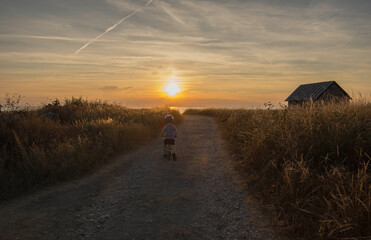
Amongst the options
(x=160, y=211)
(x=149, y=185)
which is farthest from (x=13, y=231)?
(x=149, y=185)

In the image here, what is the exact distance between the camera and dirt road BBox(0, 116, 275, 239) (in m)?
4.14

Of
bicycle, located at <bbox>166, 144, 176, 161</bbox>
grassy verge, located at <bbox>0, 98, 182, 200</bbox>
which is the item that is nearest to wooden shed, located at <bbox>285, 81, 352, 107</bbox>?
bicycle, located at <bbox>166, 144, 176, 161</bbox>

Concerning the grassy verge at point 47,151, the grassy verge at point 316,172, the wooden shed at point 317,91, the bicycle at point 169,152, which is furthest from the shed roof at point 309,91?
the grassy verge at point 47,151

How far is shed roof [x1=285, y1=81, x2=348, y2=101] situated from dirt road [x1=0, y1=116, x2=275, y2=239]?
21.0 metres

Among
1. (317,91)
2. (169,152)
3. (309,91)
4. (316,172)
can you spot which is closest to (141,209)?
(316,172)

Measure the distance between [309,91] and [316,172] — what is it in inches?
1033

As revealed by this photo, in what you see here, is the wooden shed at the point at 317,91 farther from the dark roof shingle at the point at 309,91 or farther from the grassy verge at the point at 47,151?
the grassy verge at the point at 47,151

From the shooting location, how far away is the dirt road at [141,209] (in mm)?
4137

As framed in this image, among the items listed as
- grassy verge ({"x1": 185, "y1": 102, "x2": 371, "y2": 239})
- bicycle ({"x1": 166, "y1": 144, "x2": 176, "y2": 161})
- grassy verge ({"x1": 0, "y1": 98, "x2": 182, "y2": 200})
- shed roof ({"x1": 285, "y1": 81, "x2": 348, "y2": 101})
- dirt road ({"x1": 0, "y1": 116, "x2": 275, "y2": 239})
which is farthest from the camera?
shed roof ({"x1": 285, "y1": 81, "x2": 348, "y2": 101})

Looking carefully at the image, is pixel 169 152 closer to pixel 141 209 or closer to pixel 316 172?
pixel 141 209

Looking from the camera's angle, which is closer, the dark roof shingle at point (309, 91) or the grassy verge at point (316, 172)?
the grassy verge at point (316, 172)

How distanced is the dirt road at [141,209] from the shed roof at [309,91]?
Result: 21012 mm

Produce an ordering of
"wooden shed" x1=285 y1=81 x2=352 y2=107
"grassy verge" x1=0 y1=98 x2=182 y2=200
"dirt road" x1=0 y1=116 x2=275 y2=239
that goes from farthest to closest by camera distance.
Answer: "wooden shed" x1=285 y1=81 x2=352 y2=107 < "grassy verge" x1=0 y1=98 x2=182 y2=200 < "dirt road" x1=0 y1=116 x2=275 y2=239

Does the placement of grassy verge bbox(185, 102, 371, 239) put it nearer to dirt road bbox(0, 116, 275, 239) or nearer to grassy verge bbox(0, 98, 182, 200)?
dirt road bbox(0, 116, 275, 239)
